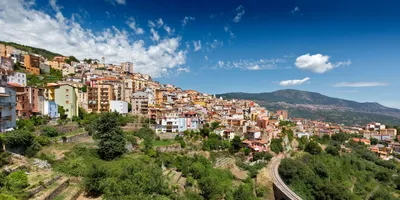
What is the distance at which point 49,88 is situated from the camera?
1174 inches

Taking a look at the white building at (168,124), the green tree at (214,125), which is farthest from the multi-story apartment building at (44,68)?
the green tree at (214,125)

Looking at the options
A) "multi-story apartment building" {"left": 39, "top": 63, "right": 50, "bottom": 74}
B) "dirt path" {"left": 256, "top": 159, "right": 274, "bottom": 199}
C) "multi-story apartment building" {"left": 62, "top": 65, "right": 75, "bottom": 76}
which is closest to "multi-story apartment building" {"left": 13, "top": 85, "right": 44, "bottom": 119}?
"multi-story apartment building" {"left": 39, "top": 63, "right": 50, "bottom": 74}

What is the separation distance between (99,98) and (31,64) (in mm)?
19116

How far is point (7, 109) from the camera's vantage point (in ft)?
60.5

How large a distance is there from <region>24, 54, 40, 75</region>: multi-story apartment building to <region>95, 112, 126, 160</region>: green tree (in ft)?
113

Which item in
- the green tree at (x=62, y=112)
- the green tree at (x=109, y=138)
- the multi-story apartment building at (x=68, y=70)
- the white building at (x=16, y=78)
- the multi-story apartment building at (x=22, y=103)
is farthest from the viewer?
the multi-story apartment building at (x=68, y=70)

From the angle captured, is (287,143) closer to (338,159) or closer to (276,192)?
(338,159)

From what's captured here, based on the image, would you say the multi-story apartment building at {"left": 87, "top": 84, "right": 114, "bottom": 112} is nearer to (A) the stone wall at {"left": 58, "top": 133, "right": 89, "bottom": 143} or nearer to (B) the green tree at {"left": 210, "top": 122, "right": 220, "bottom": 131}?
(A) the stone wall at {"left": 58, "top": 133, "right": 89, "bottom": 143}

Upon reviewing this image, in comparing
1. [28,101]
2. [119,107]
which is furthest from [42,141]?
[119,107]

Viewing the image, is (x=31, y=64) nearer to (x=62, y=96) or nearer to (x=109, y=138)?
(x=62, y=96)

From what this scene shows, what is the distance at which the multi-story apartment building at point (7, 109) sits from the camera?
696 inches

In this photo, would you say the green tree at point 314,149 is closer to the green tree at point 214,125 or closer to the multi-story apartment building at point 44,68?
the green tree at point 214,125

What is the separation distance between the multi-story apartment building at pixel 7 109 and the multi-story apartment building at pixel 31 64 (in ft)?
96.8

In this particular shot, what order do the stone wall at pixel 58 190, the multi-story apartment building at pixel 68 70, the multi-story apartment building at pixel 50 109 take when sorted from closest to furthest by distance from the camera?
1. the stone wall at pixel 58 190
2. the multi-story apartment building at pixel 50 109
3. the multi-story apartment building at pixel 68 70
